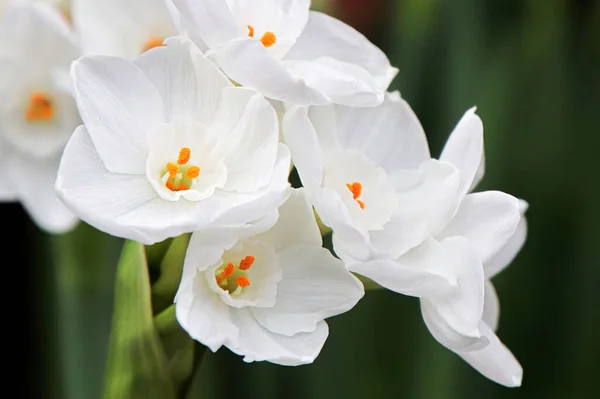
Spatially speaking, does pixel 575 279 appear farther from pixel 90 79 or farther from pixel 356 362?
pixel 90 79

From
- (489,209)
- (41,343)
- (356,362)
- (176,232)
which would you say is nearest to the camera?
(176,232)

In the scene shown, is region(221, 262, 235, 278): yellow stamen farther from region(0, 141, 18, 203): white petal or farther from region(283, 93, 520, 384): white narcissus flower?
region(0, 141, 18, 203): white petal

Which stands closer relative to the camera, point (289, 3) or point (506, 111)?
point (289, 3)

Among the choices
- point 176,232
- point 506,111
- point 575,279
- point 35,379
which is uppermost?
point 176,232

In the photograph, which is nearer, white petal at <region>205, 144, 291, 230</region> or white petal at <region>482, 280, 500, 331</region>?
white petal at <region>205, 144, 291, 230</region>

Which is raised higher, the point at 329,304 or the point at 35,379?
the point at 329,304

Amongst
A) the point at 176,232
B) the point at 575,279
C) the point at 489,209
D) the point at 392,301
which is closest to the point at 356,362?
the point at 392,301

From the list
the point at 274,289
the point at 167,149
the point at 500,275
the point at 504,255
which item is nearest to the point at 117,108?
the point at 167,149

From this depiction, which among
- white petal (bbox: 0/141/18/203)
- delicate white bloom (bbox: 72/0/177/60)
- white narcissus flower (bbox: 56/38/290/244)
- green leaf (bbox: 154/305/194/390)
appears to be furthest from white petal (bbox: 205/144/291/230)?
white petal (bbox: 0/141/18/203)

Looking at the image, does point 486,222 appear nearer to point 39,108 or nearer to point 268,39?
point 268,39
